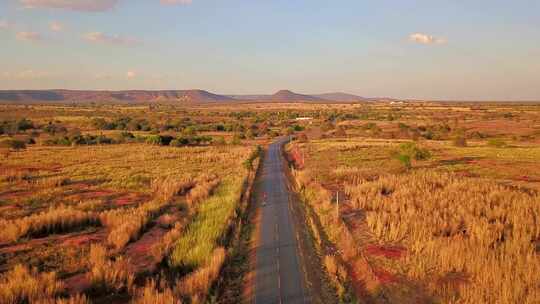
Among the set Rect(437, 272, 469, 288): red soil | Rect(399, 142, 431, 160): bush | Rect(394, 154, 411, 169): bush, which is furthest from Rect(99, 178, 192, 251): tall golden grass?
Rect(399, 142, 431, 160): bush

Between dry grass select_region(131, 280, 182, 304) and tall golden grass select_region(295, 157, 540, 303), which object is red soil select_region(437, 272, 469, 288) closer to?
tall golden grass select_region(295, 157, 540, 303)

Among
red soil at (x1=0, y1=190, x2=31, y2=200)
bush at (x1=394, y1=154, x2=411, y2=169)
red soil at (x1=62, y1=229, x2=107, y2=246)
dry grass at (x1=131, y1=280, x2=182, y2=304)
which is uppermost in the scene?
bush at (x1=394, y1=154, x2=411, y2=169)

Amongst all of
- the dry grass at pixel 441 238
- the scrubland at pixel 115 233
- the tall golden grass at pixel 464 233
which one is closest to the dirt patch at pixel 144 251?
the scrubland at pixel 115 233

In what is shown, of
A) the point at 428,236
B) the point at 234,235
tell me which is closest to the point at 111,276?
the point at 234,235

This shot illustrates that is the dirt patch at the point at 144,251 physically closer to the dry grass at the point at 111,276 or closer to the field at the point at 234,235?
the field at the point at 234,235

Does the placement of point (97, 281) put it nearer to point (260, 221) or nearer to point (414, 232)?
point (260, 221)

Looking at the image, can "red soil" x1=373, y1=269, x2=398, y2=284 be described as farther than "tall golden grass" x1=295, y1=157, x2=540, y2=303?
Yes

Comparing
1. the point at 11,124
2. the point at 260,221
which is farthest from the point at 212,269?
the point at 11,124

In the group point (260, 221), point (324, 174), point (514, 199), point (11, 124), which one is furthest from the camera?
point (11, 124)
